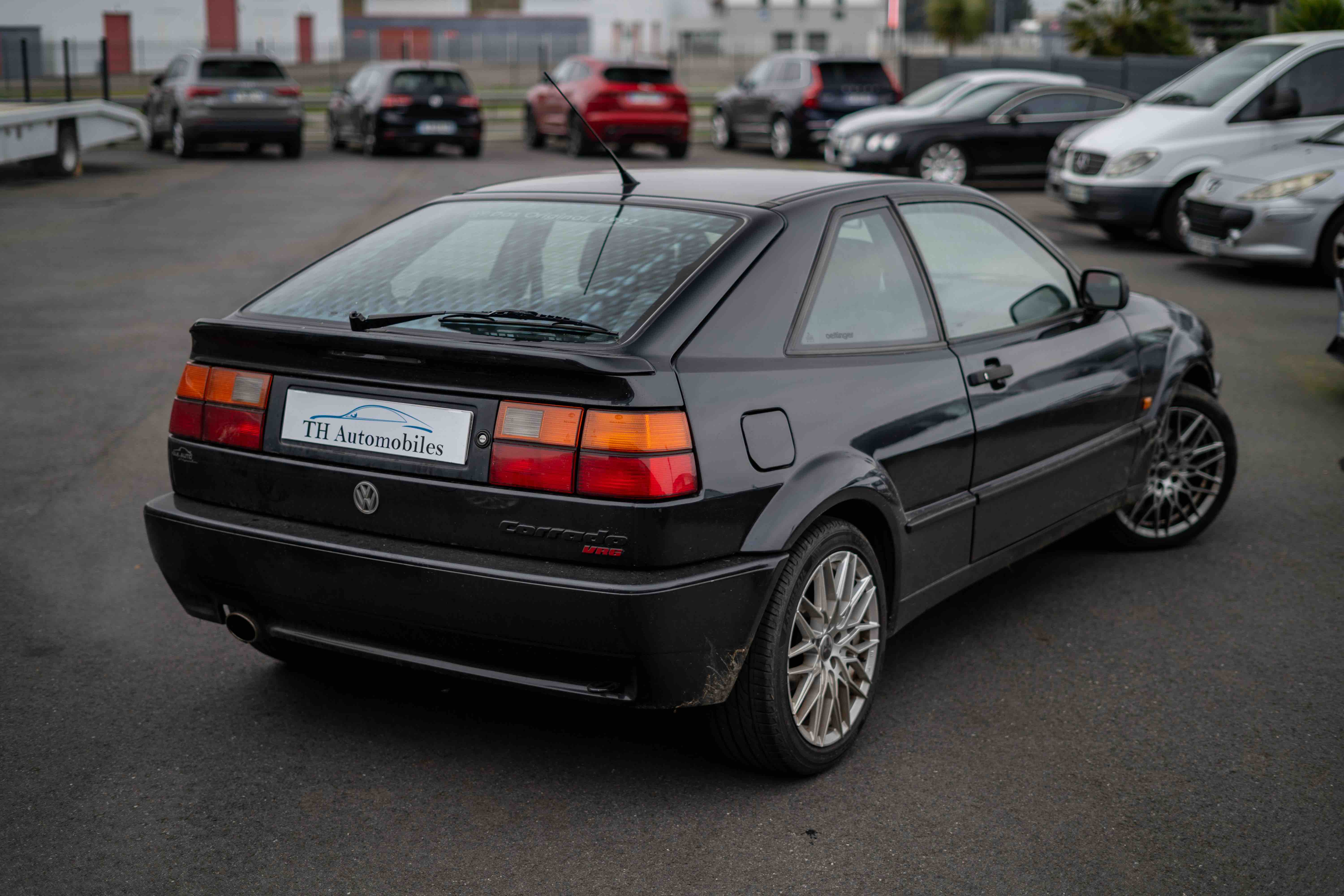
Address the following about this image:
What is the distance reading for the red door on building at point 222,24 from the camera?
54.4 meters

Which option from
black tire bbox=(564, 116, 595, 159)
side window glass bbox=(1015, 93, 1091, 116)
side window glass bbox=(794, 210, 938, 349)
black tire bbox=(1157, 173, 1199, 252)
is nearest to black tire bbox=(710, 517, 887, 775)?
side window glass bbox=(794, 210, 938, 349)

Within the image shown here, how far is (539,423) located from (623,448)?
0.70ft

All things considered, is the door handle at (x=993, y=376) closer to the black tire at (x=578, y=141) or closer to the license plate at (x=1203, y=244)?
the license plate at (x=1203, y=244)

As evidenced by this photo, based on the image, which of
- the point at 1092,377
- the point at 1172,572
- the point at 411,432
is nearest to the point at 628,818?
the point at 411,432

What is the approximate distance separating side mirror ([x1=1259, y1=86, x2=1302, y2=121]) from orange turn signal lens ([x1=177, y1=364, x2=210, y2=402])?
40.5 feet

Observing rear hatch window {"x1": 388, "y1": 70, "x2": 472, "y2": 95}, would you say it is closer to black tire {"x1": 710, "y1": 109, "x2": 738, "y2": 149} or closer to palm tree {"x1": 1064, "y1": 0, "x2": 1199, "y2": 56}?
black tire {"x1": 710, "y1": 109, "x2": 738, "y2": 149}

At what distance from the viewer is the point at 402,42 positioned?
56.1 metres

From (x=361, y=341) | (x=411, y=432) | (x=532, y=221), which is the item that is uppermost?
(x=532, y=221)

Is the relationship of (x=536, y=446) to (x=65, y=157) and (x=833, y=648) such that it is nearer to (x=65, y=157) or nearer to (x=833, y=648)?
(x=833, y=648)

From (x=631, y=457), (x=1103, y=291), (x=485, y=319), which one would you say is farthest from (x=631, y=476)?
(x=1103, y=291)

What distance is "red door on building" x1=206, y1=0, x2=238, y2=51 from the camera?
179 ft

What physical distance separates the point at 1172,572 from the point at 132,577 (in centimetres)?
378

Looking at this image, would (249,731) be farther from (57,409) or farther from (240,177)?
(240,177)

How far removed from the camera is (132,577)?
5016mm
